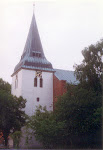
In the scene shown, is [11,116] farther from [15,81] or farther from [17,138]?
[15,81]

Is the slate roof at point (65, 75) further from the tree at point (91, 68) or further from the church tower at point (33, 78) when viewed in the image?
the tree at point (91, 68)

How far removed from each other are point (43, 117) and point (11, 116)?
6.95m

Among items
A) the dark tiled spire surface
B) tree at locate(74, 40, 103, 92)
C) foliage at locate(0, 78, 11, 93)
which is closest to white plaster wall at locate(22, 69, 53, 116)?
the dark tiled spire surface

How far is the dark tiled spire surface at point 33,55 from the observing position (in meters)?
40.2

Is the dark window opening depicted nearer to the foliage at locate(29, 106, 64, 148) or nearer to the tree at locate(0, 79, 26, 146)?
the tree at locate(0, 79, 26, 146)

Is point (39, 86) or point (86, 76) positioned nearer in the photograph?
point (86, 76)

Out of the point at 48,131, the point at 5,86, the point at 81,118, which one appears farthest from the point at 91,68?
the point at 5,86

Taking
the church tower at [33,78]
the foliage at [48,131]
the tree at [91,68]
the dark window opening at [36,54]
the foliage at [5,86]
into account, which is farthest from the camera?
the foliage at [5,86]

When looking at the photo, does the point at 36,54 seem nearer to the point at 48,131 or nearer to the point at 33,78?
the point at 33,78

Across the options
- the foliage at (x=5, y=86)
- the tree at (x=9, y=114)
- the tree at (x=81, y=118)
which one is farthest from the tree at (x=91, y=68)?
the foliage at (x=5, y=86)

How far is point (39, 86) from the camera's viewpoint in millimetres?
40094

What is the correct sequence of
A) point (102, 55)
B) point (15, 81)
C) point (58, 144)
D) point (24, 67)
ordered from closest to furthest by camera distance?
point (58, 144)
point (102, 55)
point (24, 67)
point (15, 81)

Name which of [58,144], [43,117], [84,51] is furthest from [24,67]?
[58,144]

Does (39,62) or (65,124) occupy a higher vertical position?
(39,62)
